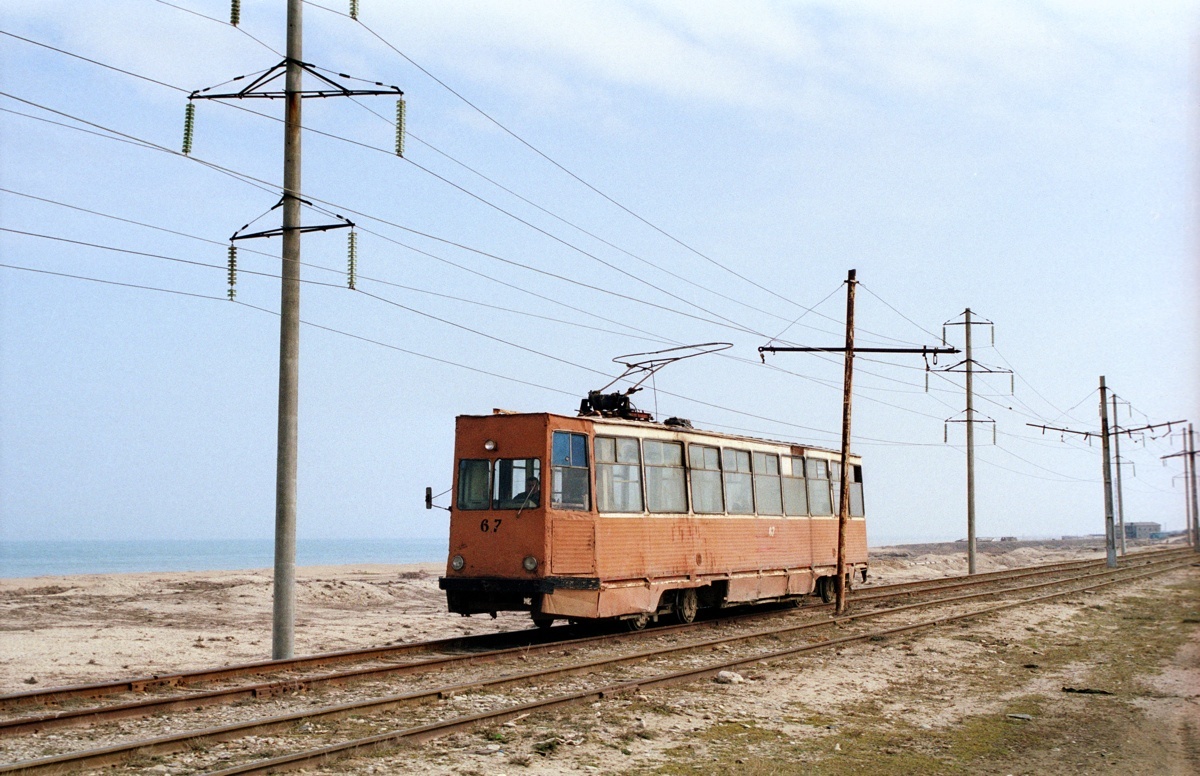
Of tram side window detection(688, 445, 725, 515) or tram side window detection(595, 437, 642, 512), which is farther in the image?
tram side window detection(688, 445, 725, 515)

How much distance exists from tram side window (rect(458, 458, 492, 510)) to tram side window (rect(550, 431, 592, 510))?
117 cm

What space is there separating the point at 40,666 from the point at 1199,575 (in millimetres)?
39317

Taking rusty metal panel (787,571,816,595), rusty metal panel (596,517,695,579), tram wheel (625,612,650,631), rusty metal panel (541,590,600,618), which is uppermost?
rusty metal panel (596,517,695,579)

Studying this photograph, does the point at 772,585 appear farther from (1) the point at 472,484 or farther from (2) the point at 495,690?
(2) the point at 495,690

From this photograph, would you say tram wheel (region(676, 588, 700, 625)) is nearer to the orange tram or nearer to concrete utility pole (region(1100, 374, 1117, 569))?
the orange tram

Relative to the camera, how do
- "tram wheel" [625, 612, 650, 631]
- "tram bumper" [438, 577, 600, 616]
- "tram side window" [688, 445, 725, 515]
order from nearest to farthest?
1. "tram bumper" [438, 577, 600, 616]
2. "tram wheel" [625, 612, 650, 631]
3. "tram side window" [688, 445, 725, 515]

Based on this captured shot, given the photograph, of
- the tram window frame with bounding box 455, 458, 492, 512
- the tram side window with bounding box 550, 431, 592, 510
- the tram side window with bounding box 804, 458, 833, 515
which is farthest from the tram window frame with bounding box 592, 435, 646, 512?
the tram side window with bounding box 804, 458, 833, 515

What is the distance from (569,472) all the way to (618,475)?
1046 millimetres

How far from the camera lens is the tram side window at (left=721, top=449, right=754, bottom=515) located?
68.9 ft

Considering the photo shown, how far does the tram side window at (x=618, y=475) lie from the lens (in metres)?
17.6

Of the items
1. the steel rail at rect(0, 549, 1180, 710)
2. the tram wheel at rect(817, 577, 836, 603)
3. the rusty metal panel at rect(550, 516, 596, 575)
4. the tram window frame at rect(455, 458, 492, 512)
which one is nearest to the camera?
the steel rail at rect(0, 549, 1180, 710)

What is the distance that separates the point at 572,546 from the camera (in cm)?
1697

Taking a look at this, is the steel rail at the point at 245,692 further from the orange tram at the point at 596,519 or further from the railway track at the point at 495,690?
the orange tram at the point at 596,519

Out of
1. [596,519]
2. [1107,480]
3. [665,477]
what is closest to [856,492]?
[665,477]
